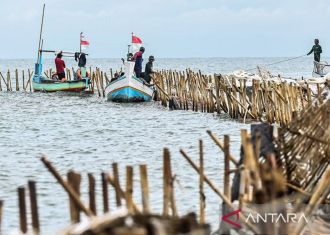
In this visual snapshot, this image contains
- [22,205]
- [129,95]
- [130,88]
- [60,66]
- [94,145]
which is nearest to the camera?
[22,205]

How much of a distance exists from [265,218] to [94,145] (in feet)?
47.3

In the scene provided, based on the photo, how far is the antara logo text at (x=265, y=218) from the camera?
5.30m

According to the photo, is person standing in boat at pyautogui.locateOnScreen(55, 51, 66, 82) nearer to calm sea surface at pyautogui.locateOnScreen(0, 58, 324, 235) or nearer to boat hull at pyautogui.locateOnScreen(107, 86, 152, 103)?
calm sea surface at pyautogui.locateOnScreen(0, 58, 324, 235)

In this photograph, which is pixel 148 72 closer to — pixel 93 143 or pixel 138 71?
pixel 138 71

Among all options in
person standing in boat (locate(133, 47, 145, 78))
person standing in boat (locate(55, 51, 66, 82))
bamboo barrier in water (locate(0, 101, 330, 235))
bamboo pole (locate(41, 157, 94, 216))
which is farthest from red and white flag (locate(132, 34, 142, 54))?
bamboo pole (locate(41, 157, 94, 216))

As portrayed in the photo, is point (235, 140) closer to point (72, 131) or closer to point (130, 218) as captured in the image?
point (72, 131)

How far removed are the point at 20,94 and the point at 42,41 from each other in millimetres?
3142

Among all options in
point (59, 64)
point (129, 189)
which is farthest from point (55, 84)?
point (129, 189)

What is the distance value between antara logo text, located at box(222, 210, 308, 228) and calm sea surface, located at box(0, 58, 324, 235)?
2.31 ft

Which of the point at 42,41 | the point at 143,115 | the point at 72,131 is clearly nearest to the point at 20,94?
the point at 42,41

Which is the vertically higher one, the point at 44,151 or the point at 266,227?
the point at 266,227

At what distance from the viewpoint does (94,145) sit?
19.5 metres

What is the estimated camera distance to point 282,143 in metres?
7.87

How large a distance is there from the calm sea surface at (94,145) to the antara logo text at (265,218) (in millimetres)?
705
